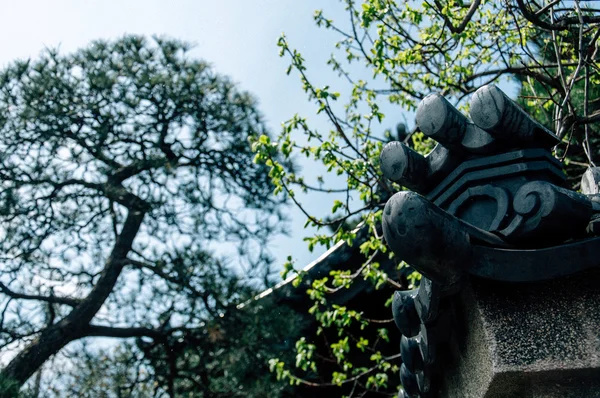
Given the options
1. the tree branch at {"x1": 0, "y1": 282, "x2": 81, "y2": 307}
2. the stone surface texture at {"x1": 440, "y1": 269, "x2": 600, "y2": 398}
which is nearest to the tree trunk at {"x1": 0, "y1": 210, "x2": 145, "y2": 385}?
the tree branch at {"x1": 0, "y1": 282, "x2": 81, "y2": 307}

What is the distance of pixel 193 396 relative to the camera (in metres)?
5.09

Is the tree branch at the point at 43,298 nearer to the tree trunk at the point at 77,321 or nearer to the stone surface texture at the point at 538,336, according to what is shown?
the tree trunk at the point at 77,321

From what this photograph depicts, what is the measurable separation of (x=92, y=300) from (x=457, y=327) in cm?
465

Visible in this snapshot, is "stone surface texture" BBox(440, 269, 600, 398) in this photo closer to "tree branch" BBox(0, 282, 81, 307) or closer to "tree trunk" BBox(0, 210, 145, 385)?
"tree trunk" BBox(0, 210, 145, 385)

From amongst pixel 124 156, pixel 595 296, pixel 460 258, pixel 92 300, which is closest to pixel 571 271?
pixel 595 296

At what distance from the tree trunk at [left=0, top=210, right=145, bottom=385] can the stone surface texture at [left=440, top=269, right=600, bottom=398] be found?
164 inches

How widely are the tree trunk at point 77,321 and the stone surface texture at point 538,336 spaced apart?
13.7 ft

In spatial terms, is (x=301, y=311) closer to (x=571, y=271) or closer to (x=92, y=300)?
(x=92, y=300)

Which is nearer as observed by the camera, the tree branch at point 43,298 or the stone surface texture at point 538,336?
the stone surface texture at point 538,336

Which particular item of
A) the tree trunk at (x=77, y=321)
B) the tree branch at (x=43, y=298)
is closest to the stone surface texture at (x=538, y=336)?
the tree trunk at (x=77, y=321)

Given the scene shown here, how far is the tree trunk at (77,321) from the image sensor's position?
478 centimetres

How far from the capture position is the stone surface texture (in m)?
1.11

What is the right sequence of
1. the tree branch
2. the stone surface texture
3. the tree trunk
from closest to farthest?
the stone surface texture < the tree trunk < the tree branch

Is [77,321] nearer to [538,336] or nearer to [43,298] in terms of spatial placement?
[43,298]
